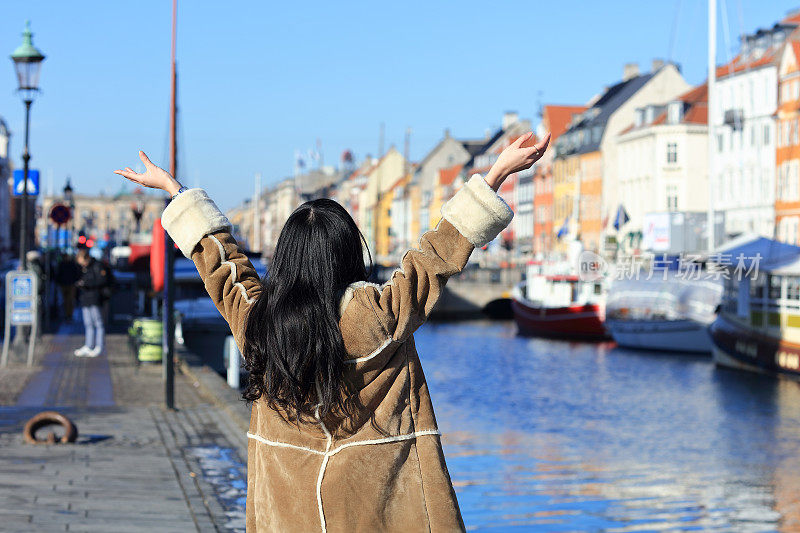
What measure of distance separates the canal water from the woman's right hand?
22.6 ft

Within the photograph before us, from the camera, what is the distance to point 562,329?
52.4 metres

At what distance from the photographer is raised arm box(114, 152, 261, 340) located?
322cm

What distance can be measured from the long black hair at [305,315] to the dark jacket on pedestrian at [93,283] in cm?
1675

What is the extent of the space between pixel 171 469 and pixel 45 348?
13111 millimetres

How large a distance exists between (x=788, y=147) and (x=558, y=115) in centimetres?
4016

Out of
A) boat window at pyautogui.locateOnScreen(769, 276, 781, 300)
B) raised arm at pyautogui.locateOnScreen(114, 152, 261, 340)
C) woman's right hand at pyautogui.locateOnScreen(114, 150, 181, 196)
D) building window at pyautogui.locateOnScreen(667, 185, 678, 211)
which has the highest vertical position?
building window at pyautogui.locateOnScreen(667, 185, 678, 211)

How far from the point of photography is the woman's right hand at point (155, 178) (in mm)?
3451

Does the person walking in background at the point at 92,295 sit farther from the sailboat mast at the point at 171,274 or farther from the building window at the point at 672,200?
the building window at the point at 672,200

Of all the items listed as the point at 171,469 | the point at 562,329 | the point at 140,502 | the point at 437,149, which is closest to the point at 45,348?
the point at 171,469

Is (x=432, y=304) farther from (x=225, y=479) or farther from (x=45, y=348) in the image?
(x=45, y=348)

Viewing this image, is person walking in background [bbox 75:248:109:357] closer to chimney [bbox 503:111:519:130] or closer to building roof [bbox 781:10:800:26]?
building roof [bbox 781:10:800:26]

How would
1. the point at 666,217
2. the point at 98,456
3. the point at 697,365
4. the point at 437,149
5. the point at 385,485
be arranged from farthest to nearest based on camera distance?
the point at 437,149 → the point at 666,217 → the point at 697,365 → the point at 98,456 → the point at 385,485

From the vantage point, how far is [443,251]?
119 inches

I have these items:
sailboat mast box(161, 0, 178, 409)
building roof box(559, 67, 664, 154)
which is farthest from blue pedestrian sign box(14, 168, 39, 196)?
building roof box(559, 67, 664, 154)
